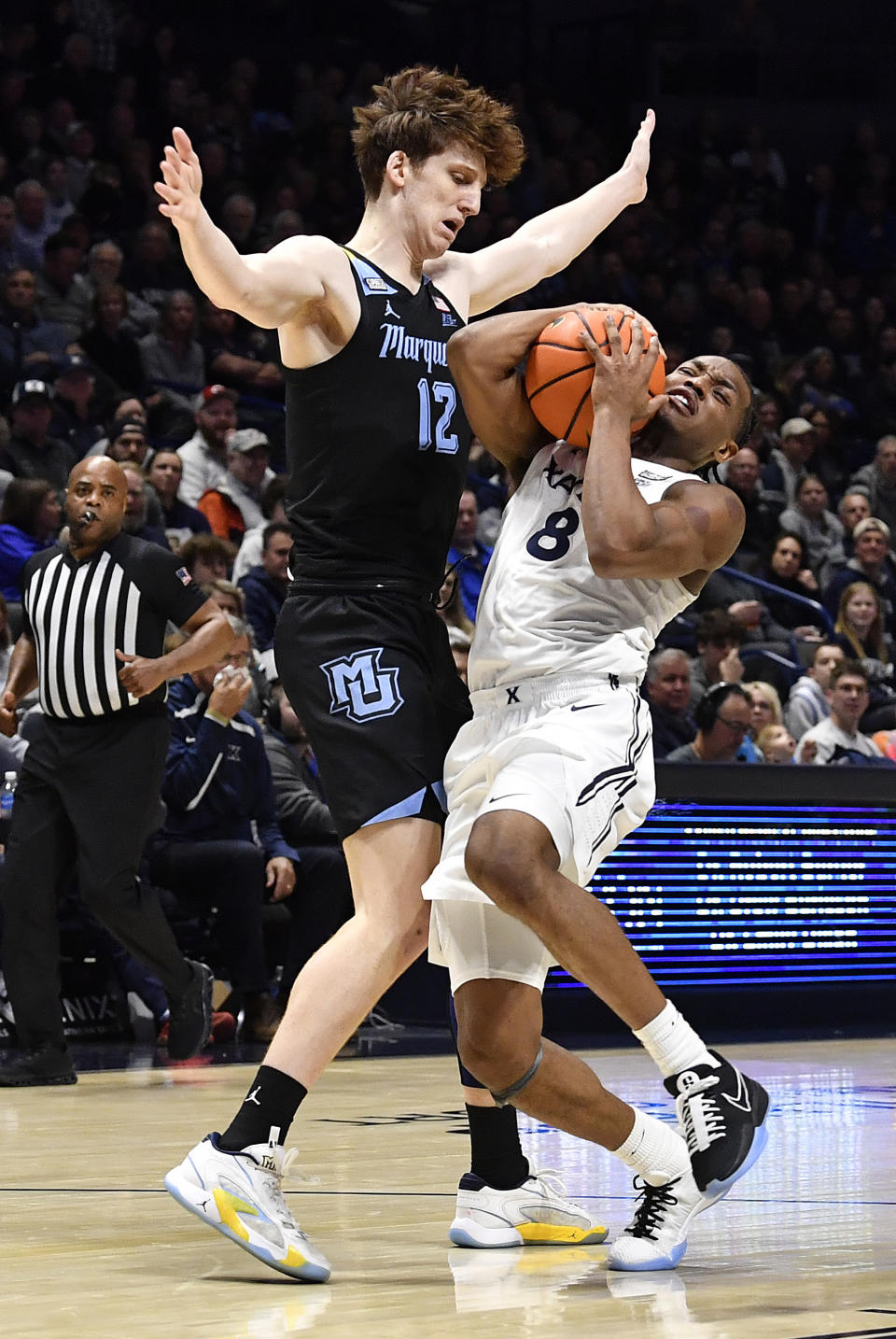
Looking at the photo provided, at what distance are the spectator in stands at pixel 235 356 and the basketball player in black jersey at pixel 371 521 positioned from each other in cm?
835

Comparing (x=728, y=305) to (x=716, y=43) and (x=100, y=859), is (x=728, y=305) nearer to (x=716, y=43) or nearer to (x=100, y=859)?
(x=716, y=43)

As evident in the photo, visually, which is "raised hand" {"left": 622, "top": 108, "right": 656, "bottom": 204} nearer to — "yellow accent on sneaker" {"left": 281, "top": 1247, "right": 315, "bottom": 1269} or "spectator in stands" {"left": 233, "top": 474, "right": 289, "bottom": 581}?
"yellow accent on sneaker" {"left": 281, "top": 1247, "right": 315, "bottom": 1269}

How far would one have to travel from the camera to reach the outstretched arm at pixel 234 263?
3387mm

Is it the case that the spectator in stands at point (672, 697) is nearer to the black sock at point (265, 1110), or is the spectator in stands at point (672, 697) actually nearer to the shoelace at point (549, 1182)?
the shoelace at point (549, 1182)

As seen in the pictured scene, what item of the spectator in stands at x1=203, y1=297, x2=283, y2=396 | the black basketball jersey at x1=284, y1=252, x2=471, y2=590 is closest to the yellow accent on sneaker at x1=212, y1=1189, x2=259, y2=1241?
the black basketball jersey at x1=284, y1=252, x2=471, y2=590

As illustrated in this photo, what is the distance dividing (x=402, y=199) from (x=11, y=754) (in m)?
4.42

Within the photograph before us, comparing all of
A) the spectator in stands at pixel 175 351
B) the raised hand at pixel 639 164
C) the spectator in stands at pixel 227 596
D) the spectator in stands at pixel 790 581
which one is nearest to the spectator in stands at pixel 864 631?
the spectator in stands at pixel 790 581

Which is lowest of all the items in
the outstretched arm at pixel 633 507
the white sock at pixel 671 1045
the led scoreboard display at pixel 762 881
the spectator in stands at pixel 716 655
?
the led scoreboard display at pixel 762 881

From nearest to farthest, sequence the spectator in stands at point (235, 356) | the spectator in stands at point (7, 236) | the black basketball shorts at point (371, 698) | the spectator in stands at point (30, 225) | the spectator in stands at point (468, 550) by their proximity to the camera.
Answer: the black basketball shorts at point (371, 698), the spectator in stands at point (468, 550), the spectator in stands at point (7, 236), the spectator in stands at point (30, 225), the spectator in stands at point (235, 356)

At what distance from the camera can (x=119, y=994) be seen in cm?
793

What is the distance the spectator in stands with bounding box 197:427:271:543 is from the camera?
1034 cm

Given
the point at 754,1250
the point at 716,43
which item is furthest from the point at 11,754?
the point at 716,43

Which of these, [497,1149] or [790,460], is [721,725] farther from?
[790,460]

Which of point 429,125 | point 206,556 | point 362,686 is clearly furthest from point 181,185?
point 206,556
